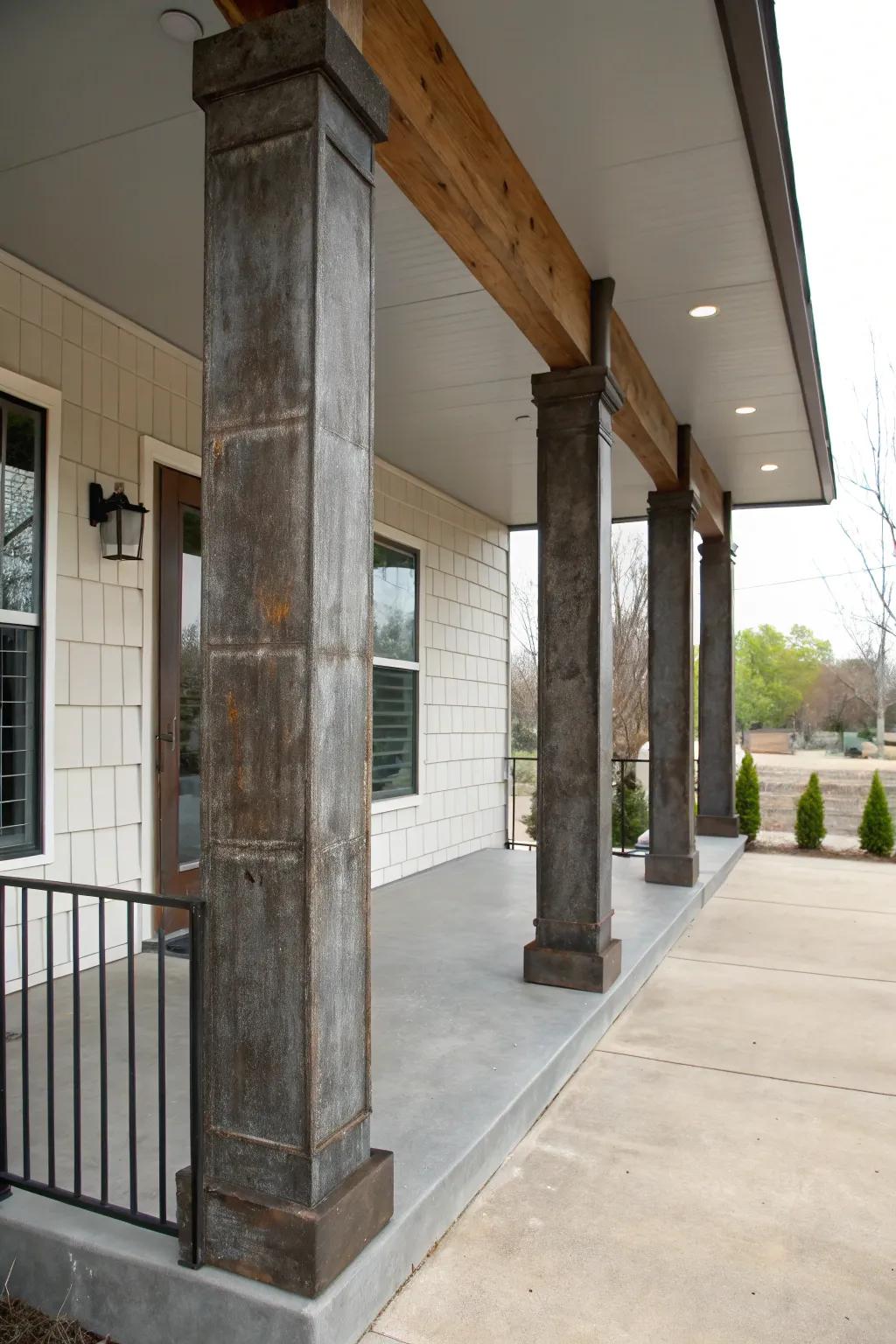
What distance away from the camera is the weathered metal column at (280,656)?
171 centimetres

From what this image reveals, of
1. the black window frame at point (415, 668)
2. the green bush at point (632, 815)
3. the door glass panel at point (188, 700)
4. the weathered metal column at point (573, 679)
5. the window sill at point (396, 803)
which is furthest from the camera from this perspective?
the green bush at point (632, 815)

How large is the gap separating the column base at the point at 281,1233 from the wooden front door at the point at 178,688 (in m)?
2.60

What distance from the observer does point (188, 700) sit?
450cm

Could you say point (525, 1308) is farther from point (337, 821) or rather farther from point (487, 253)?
point (487, 253)

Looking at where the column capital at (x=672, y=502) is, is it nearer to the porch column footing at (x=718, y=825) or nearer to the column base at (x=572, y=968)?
the column base at (x=572, y=968)

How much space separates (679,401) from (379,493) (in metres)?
2.07

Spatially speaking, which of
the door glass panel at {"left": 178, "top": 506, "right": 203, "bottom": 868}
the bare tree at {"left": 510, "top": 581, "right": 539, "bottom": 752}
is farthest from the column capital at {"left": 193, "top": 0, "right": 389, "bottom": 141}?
the bare tree at {"left": 510, "top": 581, "right": 539, "bottom": 752}

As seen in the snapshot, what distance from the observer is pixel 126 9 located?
2207mm

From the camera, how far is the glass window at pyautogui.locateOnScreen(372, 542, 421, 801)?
21.0ft

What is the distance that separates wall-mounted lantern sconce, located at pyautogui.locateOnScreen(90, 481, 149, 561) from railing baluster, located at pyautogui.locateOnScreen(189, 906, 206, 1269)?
2.55m

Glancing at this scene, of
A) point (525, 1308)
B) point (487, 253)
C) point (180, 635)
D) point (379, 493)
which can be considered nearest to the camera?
point (525, 1308)

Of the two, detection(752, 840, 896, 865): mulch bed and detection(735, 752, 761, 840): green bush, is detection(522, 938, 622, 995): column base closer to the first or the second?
detection(752, 840, 896, 865): mulch bed

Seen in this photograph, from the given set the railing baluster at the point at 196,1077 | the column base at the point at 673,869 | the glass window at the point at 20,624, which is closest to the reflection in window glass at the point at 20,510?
the glass window at the point at 20,624

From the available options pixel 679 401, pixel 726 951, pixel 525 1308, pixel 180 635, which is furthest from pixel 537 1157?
pixel 679 401
